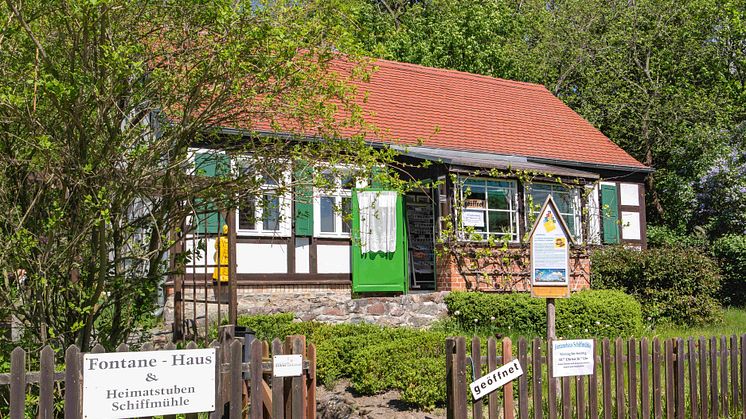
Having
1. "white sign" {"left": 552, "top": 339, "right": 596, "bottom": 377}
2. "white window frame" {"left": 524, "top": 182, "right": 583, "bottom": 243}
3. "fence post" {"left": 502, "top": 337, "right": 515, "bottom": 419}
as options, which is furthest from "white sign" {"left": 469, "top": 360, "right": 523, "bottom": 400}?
"white window frame" {"left": 524, "top": 182, "right": 583, "bottom": 243}

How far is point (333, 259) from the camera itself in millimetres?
15578

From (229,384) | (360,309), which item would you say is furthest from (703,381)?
(360,309)

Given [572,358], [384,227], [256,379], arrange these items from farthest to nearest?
[384,227]
[572,358]
[256,379]

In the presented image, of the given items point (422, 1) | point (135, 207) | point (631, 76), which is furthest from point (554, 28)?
point (135, 207)

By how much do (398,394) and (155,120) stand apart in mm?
3496

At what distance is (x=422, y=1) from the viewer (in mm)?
32438

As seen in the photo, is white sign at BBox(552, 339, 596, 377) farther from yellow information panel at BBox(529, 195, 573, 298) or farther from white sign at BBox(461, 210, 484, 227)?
white sign at BBox(461, 210, 484, 227)

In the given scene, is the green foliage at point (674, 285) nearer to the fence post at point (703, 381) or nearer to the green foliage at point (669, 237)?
the green foliage at point (669, 237)

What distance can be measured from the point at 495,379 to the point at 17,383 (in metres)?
3.27

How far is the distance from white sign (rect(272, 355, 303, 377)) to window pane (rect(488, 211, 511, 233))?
10.6 m

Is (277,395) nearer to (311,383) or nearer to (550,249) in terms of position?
(311,383)

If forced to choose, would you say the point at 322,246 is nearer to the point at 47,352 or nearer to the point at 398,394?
the point at 398,394

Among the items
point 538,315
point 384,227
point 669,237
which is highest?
point 384,227

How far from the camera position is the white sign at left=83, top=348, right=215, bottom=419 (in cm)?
473
